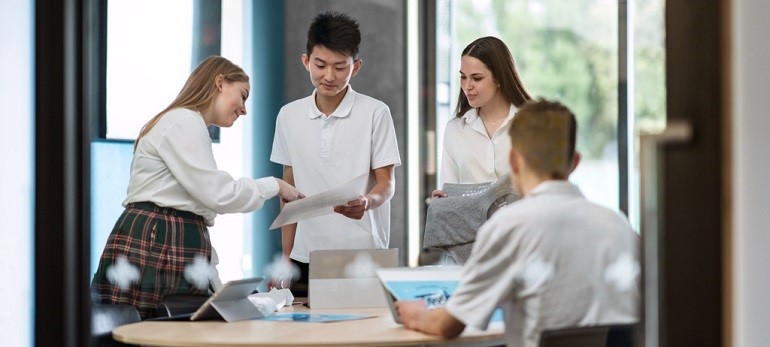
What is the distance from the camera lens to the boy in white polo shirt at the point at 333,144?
329 centimetres

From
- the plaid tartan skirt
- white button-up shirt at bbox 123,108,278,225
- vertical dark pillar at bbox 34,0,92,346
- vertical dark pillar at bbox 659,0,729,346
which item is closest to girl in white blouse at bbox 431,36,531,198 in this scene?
white button-up shirt at bbox 123,108,278,225

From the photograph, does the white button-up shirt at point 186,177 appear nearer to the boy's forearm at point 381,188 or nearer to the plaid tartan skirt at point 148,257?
the plaid tartan skirt at point 148,257

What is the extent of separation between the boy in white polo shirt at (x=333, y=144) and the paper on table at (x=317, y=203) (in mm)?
328

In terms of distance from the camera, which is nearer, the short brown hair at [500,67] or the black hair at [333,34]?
the short brown hair at [500,67]

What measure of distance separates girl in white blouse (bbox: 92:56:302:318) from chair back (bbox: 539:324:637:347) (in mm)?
1230

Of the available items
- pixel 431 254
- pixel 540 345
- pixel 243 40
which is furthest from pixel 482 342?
pixel 243 40

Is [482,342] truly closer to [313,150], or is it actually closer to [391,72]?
[313,150]

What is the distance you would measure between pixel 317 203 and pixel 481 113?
654mm

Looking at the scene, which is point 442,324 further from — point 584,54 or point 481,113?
point 481,113

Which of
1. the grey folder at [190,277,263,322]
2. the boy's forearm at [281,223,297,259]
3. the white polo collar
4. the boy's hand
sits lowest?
the grey folder at [190,277,263,322]

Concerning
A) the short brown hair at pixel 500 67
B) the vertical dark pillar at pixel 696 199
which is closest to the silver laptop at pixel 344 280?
the short brown hair at pixel 500 67

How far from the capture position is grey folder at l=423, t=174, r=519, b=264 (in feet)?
9.83

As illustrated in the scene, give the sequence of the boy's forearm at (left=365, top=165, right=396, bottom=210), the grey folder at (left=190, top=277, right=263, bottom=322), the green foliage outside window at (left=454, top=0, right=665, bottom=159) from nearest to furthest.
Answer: the green foliage outside window at (left=454, top=0, right=665, bottom=159) < the grey folder at (left=190, top=277, right=263, bottom=322) < the boy's forearm at (left=365, top=165, right=396, bottom=210)

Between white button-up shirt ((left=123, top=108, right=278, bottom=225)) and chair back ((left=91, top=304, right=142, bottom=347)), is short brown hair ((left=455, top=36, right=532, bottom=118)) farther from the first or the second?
chair back ((left=91, top=304, right=142, bottom=347))
